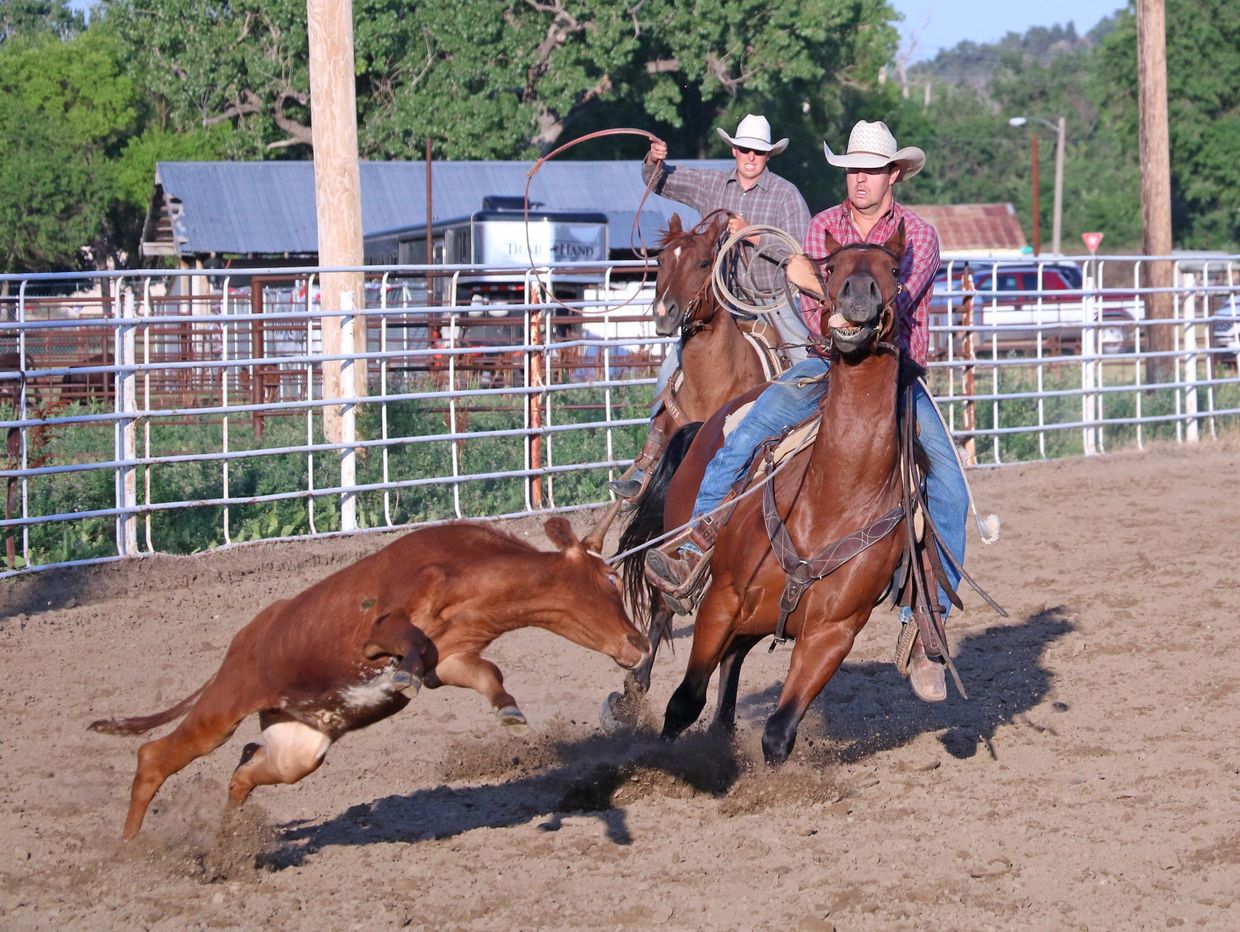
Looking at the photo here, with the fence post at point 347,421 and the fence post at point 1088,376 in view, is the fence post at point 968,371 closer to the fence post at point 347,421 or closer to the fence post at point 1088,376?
the fence post at point 1088,376

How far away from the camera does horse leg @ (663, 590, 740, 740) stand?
5.34 m

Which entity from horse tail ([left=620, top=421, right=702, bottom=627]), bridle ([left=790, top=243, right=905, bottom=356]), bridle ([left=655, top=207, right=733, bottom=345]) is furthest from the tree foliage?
bridle ([left=790, top=243, right=905, bottom=356])

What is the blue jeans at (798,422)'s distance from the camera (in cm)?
532

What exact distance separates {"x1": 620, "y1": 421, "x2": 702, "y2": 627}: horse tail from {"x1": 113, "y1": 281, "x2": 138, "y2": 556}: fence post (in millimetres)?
3871

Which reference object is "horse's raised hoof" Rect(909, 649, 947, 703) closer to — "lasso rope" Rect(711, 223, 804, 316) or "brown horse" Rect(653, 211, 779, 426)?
"lasso rope" Rect(711, 223, 804, 316)

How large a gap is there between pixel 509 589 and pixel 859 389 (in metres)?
1.35

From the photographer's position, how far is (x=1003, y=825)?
4887 mm

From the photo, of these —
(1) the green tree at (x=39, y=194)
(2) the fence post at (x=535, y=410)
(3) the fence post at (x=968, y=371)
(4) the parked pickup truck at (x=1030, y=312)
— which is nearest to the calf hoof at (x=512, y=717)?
(2) the fence post at (x=535, y=410)

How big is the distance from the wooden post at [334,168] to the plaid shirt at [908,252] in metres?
5.87

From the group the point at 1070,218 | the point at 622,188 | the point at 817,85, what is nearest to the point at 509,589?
the point at 622,188

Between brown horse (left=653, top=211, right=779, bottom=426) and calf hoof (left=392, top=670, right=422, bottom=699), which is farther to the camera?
brown horse (left=653, top=211, right=779, bottom=426)

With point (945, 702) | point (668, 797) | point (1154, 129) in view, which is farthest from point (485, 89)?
point (668, 797)

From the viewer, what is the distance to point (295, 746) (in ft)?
14.1

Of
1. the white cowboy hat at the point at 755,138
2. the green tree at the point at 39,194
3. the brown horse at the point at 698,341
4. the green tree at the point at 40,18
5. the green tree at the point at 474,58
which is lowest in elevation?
the brown horse at the point at 698,341
